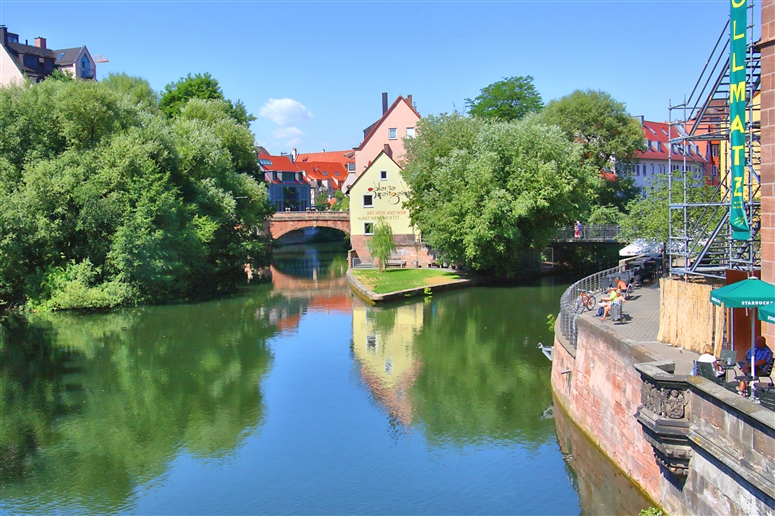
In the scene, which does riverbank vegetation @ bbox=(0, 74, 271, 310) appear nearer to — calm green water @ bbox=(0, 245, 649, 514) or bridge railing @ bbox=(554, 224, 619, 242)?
calm green water @ bbox=(0, 245, 649, 514)

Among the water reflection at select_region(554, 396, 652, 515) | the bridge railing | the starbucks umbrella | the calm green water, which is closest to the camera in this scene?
the starbucks umbrella

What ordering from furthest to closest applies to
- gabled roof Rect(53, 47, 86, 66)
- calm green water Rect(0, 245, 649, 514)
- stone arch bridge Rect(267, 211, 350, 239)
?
1. gabled roof Rect(53, 47, 86, 66)
2. stone arch bridge Rect(267, 211, 350, 239)
3. calm green water Rect(0, 245, 649, 514)

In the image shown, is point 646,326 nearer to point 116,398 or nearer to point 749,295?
point 749,295

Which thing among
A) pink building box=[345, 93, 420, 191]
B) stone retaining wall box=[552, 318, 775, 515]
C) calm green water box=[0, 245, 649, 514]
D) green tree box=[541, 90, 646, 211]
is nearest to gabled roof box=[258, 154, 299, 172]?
pink building box=[345, 93, 420, 191]

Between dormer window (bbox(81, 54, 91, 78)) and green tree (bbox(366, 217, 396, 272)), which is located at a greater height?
dormer window (bbox(81, 54, 91, 78))

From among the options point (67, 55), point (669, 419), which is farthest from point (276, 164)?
point (669, 419)

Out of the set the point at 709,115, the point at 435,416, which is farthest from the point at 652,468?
the point at 709,115

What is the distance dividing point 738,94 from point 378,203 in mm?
40890

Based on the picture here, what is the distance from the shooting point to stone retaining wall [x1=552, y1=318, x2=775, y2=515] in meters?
9.49

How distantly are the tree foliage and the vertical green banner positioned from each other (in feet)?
82.4

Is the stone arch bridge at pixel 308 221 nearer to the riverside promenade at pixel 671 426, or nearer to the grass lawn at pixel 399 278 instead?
the grass lawn at pixel 399 278

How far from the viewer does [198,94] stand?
6119 centimetres

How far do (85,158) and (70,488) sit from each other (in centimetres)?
2427

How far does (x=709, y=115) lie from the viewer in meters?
18.1
